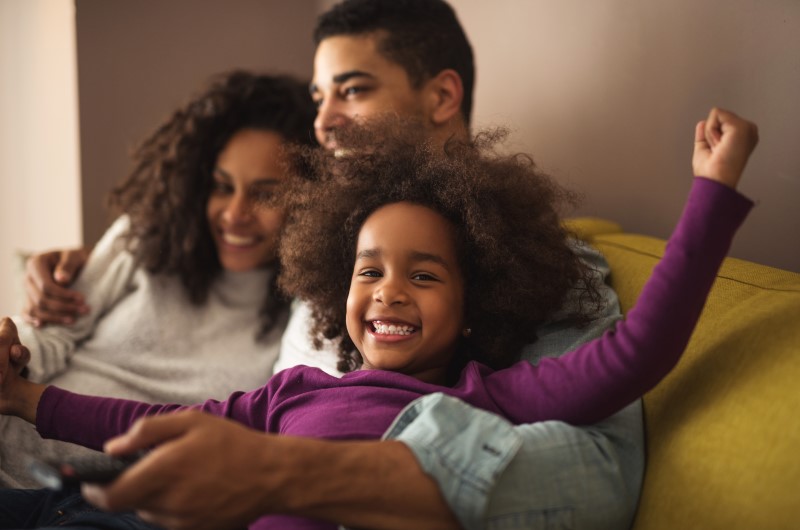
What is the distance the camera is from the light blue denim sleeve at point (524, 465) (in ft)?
2.85

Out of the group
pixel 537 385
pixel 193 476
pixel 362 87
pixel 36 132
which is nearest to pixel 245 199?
pixel 362 87

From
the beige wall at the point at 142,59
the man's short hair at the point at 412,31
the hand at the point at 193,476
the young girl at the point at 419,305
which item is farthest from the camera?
the beige wall at the point at 142,59

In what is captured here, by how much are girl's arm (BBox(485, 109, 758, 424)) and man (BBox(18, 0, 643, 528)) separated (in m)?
0.07

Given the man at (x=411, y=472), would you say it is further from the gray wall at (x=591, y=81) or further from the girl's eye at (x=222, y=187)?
the girl's eye at (x=222, y=187)

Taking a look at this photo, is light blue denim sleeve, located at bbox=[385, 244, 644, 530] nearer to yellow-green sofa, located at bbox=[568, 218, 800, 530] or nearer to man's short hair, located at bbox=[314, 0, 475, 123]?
yellow-green sofa, located at bbox=[568, 218, 800, 530]

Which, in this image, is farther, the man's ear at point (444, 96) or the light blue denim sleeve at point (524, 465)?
the man's ear at point (444, 96)

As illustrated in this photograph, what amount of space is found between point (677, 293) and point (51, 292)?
1372mm

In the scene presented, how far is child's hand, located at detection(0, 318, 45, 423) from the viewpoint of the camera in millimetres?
1222

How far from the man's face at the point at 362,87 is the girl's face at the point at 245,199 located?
0.50ft

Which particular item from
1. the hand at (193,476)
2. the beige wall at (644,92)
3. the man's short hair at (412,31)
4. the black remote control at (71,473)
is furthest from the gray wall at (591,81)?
the black remote control at (71,473)

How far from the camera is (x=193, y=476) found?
0.75 meters

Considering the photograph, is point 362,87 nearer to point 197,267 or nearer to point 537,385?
point 197,267

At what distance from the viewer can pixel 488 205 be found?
121 centimetres

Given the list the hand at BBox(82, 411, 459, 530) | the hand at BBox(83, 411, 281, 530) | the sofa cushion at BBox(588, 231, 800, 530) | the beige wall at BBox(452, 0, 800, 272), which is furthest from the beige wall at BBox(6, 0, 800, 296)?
the hand at BBox(83, 411, 281, 530)
